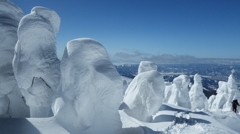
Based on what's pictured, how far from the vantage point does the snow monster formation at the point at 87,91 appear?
4.75 metres

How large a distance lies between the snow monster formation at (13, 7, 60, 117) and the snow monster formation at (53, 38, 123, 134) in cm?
144

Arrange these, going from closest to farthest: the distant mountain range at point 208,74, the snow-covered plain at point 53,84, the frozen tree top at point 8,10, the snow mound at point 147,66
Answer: the snow-covered plain at point 53,84 < the frozen tree top at point 8,10 < the snow mound at point 147,66 < the distant mountain range at point 208,74

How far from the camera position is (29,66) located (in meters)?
5.89

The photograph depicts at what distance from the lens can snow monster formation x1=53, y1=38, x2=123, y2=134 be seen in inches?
187

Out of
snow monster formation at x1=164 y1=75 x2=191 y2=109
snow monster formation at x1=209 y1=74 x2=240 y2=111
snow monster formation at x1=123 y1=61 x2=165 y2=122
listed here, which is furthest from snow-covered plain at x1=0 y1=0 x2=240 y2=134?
snow monster formation at x1=209 y1=74 x2=240 y2=111

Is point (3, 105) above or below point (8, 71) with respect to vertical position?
below

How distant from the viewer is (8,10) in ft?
23.8

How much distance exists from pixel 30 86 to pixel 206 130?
8.57 meters

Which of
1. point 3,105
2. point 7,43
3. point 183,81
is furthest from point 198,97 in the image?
point 7,43

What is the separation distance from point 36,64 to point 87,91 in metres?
2.97

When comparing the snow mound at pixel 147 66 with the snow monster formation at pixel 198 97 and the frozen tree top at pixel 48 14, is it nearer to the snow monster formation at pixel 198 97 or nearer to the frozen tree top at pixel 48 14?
the frozen tree top at pixel 48 14

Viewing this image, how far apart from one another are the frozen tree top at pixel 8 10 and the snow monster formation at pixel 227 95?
1003 inches

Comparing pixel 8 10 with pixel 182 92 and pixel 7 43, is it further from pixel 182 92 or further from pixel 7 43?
pixel 182 92

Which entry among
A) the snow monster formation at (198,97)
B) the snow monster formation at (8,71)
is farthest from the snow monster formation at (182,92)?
the snow monster formation at (8,71)
